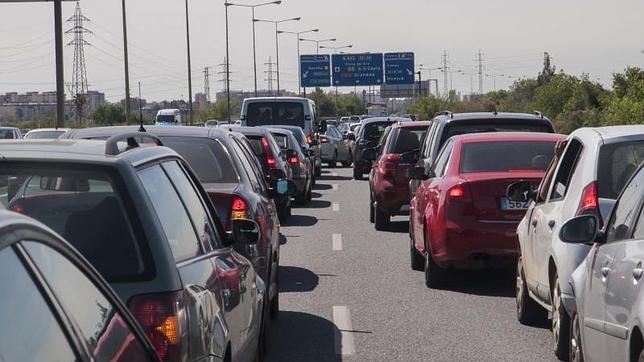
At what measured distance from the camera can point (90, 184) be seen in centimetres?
529

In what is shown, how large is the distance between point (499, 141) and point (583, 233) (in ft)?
18.9

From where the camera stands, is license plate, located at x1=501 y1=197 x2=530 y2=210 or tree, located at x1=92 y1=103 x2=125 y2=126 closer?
license plate, located at x1=501 y1=197 x2=530 y2=210

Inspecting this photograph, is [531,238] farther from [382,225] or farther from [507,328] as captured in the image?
[382,225]

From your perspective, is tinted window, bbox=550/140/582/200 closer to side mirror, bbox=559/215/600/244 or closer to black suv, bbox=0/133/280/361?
side mirror, bbox=559/215/600/244

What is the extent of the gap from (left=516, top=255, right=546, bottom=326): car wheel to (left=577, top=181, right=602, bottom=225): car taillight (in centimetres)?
160

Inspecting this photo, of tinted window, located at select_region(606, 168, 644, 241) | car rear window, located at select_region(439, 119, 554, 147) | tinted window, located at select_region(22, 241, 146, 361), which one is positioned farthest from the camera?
car rear window, located at select_region(439, 119, 554, 147)

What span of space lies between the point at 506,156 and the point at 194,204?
6504 mm

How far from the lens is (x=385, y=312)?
11273 mm

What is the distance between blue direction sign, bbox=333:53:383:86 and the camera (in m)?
83.8

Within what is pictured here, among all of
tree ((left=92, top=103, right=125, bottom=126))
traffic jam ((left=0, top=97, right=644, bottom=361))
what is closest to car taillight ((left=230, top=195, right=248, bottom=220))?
traffic jam ((left=0, top=97, right=644, bottom=361))

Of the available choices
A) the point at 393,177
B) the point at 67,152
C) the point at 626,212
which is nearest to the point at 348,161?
the point at 393,177

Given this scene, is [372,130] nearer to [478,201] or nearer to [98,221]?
[478,201]

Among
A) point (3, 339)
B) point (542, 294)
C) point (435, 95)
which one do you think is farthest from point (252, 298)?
point (435, 95)

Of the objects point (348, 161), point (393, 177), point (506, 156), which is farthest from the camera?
point (348, 161)
